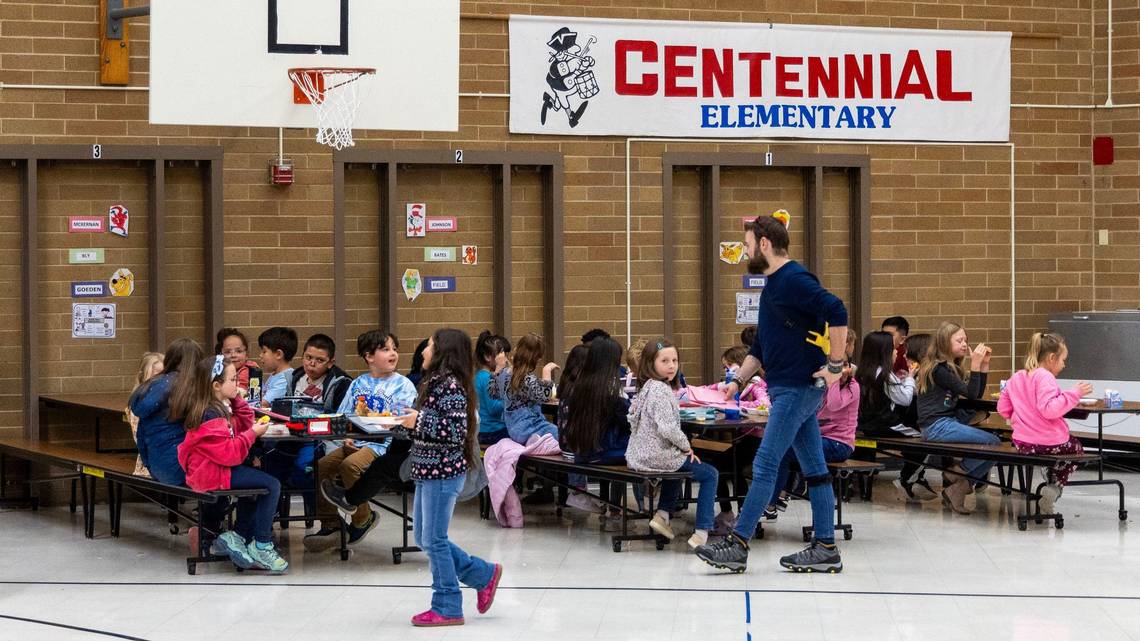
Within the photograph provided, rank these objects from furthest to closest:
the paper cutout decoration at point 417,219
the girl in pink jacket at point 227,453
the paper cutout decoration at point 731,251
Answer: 1. the paper cutout decoration at point 731,251
2. the paper cutout decoration at point 417,219
3. the girl in pink jacket at point 227,453

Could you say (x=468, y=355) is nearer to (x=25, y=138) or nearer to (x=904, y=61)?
(x=25, y=138)

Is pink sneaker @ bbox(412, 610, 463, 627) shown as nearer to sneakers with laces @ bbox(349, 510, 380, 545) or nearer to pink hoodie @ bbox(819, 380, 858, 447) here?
sneakers with laces @ bbox(349, 510, 380, 545)

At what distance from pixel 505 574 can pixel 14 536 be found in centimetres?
353

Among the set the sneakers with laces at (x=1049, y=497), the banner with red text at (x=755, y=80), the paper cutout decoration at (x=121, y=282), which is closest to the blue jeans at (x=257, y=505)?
the paper cutout decoration at (x=121, y=282)

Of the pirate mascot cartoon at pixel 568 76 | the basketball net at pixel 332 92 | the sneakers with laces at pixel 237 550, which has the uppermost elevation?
the pirate mascot cartoon at pixel 568 76

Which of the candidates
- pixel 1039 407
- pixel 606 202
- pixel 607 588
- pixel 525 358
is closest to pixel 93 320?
pixel 525 358

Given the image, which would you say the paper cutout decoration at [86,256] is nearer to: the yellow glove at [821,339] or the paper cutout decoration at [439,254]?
the paper cutout decoration at [439,254]

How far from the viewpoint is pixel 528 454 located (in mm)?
10000

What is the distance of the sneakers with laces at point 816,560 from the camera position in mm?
8281

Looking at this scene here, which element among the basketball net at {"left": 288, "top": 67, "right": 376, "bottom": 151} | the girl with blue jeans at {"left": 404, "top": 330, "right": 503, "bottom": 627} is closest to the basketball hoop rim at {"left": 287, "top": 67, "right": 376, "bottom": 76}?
the basketball net at {"left": 288, "top": 67, "right": 376, "bottom": 151}

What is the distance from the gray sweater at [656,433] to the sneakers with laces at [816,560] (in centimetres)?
95

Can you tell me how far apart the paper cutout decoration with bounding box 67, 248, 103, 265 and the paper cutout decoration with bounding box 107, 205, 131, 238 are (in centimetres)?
19

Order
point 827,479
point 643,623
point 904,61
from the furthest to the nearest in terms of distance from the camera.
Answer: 1. point 904,61
2. point 827,479
3. point 643,623

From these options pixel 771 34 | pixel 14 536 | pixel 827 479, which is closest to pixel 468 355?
pixel 827 479
